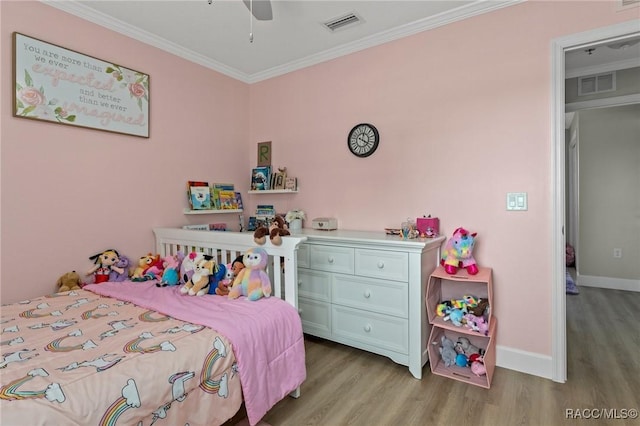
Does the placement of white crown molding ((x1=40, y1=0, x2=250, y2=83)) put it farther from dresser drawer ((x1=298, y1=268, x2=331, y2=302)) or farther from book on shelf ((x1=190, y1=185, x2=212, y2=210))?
dresser drawer ((x1=298, y1=268, x2=331, y2=302))

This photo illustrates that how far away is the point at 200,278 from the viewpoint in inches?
80.7

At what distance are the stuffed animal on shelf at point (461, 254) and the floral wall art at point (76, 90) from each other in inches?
100

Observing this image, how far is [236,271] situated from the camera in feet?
6.83

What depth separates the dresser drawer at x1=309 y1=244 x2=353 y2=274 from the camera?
2.50 meters

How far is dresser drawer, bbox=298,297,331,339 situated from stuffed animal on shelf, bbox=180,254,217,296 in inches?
36.7

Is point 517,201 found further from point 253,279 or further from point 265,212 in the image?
point 265,212

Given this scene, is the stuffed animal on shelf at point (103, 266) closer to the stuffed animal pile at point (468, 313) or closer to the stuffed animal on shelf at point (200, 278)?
the stuffed animal on shelf at point (200, 278)

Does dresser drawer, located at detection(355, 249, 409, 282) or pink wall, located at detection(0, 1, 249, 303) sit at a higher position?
pink wall, located at detection(0, 1, 249, 303)

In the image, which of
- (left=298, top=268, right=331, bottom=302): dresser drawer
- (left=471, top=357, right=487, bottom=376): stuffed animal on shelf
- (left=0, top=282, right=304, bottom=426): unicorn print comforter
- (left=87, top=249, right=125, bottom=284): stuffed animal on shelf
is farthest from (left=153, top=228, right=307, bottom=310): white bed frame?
(left=471, top=357, right=487, bottom=376): stuffed animal on shelf

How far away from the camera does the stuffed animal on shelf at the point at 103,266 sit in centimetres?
241

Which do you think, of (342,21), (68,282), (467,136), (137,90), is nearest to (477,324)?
(467,136)

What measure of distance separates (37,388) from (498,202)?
2.59 m

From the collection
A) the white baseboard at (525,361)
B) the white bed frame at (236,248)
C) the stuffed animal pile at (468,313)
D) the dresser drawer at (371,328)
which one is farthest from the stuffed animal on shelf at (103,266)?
the white baseboard at (525,361)

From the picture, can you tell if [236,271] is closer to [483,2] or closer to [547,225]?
[547,225]
